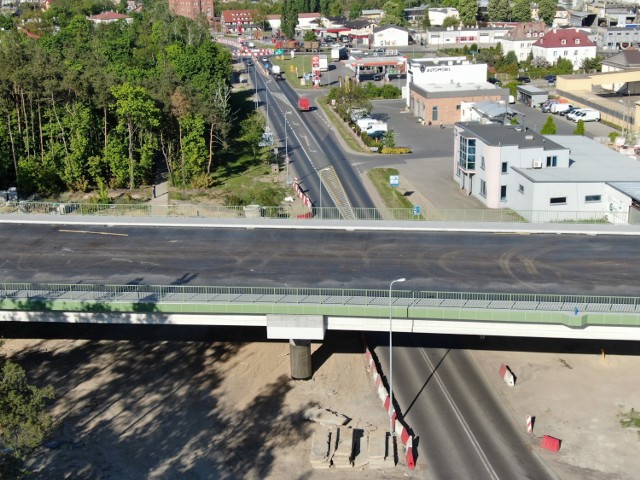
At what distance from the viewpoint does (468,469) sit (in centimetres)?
3091

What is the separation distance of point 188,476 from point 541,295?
15754 mm

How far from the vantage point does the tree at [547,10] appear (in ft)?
572

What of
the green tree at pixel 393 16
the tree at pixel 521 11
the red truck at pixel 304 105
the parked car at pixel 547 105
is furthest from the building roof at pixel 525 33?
the red truck at pixel 304 105

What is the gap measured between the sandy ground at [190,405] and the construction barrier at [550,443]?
5655 millimetres

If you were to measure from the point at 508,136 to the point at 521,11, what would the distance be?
121239 millimetres

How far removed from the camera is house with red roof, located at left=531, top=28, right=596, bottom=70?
12569 cm

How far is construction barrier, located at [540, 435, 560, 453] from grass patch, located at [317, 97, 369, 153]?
49.4m

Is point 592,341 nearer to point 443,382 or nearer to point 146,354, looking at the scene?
point 443,382

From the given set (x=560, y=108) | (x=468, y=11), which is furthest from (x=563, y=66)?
(x=468, y=11)

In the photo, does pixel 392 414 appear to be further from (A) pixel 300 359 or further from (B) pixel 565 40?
(B) pixel 565 40

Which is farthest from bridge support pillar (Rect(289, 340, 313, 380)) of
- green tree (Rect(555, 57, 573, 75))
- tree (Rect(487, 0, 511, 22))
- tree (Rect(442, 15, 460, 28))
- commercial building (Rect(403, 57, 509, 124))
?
tree (Rect(487, 0, 511, 22))

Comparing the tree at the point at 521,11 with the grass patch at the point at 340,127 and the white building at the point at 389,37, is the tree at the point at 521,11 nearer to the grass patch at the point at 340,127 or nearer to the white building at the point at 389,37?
the white building at the point at 389,37

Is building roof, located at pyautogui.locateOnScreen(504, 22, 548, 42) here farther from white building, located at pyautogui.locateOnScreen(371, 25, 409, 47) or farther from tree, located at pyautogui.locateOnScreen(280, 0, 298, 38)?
tree, located at pyautogui.locateOnScreen(280, 0, 298, 38)

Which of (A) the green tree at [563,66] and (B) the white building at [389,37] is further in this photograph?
(B) the white building at [389,37]
